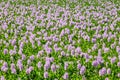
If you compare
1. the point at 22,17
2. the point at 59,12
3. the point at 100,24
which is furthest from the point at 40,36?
the point at 59,12

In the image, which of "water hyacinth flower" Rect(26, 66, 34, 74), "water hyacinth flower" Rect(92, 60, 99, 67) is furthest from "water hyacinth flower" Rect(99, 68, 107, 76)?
"water hyacinth flower" Rect(26, 66, 34, 74)

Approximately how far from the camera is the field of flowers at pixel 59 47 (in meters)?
8.09

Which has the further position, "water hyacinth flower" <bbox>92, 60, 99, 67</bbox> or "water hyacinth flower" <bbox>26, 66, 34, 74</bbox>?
"water hyacinth flower" <bbox>92, 60, 99, 67</bbox>

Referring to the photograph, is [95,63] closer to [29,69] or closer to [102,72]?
[102,72]

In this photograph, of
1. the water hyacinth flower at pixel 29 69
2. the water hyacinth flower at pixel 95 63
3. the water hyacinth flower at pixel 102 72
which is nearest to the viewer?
the water hyacinth flower at pixel 102 72

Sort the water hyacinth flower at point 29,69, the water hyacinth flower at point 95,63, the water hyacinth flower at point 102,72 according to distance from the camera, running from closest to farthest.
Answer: the water hyacinth flower at point 102,72
the water hyacinth flower at point 29,69
the water hyacinth flower at point 95,63

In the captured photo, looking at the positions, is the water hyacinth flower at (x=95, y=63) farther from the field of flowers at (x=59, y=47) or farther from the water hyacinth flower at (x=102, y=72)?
the water hyacinth flower at (x=102, y=72)

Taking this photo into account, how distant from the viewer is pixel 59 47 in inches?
394

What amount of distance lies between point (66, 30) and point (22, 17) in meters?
3.83

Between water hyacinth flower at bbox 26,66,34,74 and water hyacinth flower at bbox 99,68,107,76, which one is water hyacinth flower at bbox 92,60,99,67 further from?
water hyacinth flower at bbox 26,66,34,74

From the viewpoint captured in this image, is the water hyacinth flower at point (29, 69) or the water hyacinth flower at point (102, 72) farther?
the water hyacinth flower at point (29, 69)

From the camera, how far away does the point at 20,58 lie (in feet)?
30.4

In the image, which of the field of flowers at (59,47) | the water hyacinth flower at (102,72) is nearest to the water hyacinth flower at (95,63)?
the field of flowers at (59,47)

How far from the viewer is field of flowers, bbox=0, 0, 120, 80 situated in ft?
26.6
